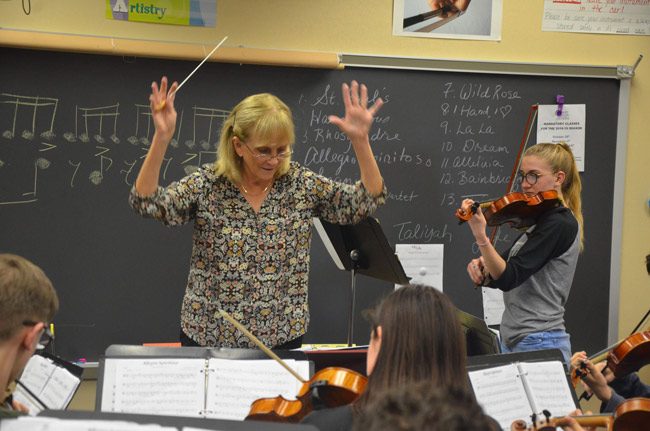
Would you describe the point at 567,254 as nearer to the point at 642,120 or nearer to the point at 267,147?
the point at 267,147

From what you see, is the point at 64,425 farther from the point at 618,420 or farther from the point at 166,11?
the point at 166,11

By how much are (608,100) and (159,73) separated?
8.03ft

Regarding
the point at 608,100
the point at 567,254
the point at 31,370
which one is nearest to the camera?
the point at 31,370

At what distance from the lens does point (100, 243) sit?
3844mm

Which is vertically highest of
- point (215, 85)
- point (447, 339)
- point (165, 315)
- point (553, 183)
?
point (215, 85)

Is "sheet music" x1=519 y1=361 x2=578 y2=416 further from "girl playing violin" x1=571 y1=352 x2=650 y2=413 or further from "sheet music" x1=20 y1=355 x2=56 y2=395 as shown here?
"sheet music" x1=20 y1=355 x2=56 y2=395

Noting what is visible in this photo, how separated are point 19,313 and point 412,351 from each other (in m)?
0.85

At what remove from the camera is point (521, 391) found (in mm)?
2363

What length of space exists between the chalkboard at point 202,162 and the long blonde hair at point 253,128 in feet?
4.00

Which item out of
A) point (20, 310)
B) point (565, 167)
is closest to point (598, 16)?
point (565, 167)

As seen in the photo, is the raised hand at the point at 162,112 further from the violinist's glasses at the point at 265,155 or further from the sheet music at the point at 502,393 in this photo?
the sheet music at the point at 502,393

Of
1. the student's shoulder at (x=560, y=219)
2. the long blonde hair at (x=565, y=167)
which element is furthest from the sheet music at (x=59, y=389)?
the long blonde hair at (x=565, y=167)

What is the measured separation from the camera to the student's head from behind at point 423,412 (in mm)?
1021

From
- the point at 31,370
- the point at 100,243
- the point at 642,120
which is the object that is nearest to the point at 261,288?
the point at 31,370
